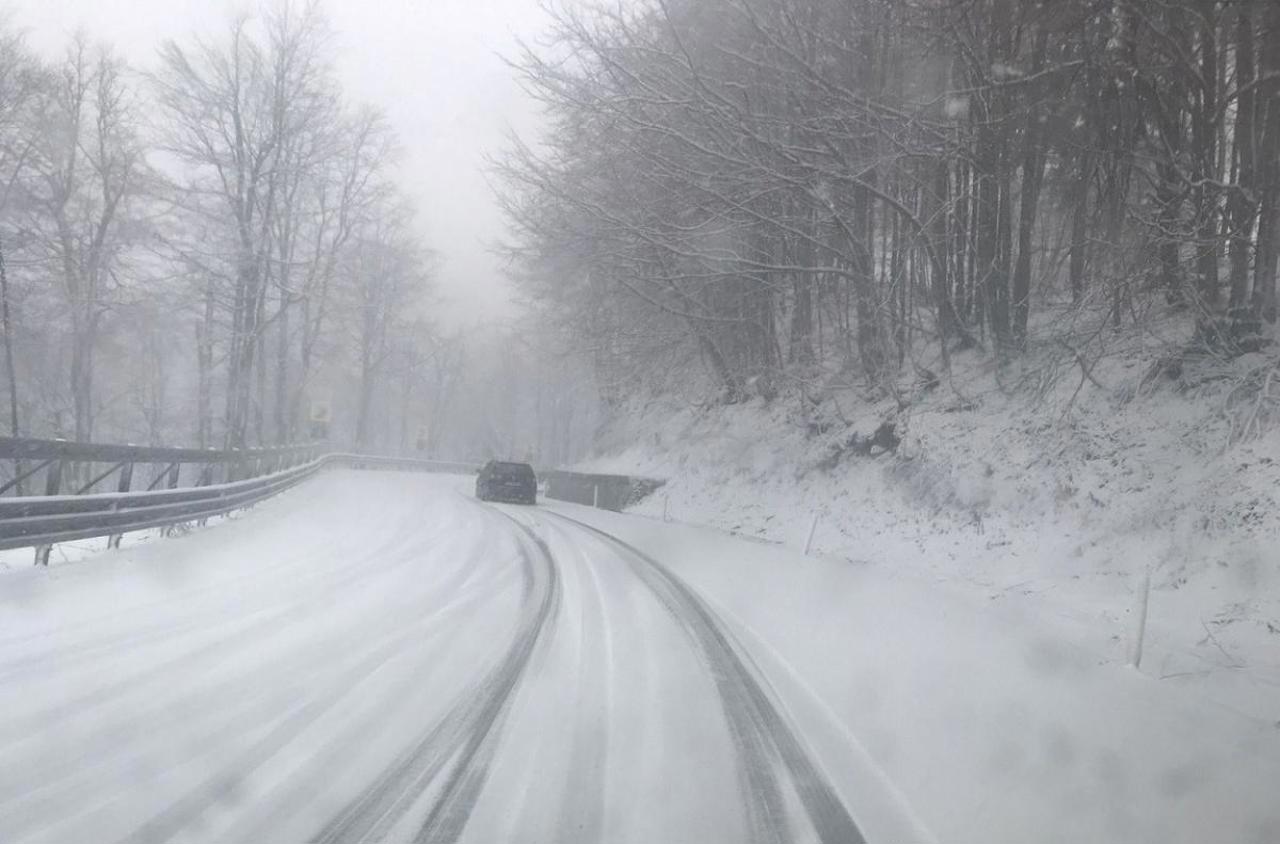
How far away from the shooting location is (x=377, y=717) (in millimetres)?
5172

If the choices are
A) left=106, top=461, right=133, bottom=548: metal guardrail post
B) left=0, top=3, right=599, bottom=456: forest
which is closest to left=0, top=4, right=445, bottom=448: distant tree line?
left=0, top=3, right=599, bottom=456: forest

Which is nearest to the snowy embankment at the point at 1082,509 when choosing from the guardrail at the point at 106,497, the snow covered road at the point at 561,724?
the snow covered road at the point at 561,724

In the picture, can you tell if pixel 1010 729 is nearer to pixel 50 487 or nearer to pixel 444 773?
pixel 444 773

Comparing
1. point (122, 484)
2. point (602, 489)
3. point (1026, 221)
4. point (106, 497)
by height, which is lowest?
point (602, 489)

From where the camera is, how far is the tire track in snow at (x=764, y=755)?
404 centimetres

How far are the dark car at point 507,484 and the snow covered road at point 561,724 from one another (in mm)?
19567

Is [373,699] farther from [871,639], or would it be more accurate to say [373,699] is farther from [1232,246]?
[1232,246]

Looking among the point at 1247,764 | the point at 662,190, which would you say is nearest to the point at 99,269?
the point at 662,190

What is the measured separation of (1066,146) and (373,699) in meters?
11.1

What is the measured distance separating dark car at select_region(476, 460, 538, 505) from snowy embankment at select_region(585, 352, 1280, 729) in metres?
9.70

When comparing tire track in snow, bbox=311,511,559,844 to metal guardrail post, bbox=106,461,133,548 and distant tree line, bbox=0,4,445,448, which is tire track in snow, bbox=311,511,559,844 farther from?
distant tree line, bbox=0,4,445,448

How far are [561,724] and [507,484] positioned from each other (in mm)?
24840

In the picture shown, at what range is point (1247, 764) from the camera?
16.4 ft

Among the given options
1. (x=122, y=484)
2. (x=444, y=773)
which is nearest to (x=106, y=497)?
(x=122, y=484)
